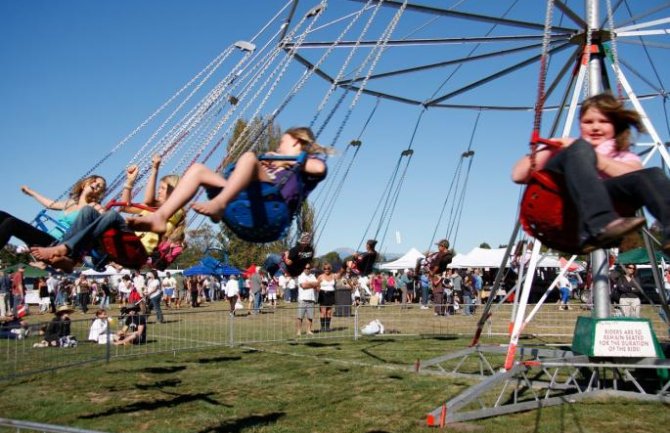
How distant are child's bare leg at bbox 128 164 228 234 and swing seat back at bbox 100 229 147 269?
3.27ft

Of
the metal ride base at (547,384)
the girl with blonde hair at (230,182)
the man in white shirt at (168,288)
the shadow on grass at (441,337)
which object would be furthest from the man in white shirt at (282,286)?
the girl with blonde hair at (230,182)

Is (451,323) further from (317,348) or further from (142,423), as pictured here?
(142,423)

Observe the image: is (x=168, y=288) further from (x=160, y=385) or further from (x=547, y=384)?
(x=547, y=384)

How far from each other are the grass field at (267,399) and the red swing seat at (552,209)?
3737 mm

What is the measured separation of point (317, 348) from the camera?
13.7 meters

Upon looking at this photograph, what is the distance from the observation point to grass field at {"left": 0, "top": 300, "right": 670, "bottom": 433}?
7.14 meters

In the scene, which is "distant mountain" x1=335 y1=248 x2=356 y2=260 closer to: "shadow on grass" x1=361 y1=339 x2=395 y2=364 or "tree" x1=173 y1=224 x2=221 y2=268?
"shadow on grass" x1=361 y1=339 x2=395 y2=364

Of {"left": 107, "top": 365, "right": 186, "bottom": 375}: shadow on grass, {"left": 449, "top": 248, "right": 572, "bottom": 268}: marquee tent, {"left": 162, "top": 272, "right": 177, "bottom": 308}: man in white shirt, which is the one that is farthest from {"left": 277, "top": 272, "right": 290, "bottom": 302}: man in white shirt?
{"left": 107, "top": 365, "right": 186, "bottom": 375}: shadow on grass

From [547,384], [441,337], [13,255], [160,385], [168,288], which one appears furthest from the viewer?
[168,288]

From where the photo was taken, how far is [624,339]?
28.0 feet

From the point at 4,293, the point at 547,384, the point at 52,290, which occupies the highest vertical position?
the point at 52,290

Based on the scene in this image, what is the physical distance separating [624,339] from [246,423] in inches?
203

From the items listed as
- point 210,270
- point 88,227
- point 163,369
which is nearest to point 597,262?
point 88,227

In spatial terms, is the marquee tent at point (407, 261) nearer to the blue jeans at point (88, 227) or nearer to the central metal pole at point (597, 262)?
the central metal pole at point (597, 262)
